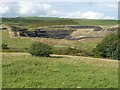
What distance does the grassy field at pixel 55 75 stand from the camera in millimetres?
14609

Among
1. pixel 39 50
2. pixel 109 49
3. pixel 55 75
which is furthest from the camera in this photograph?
pixel 109 49

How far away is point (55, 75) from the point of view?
16.4 metres

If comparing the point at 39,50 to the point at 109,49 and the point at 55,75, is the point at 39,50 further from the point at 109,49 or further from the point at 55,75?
the point at 109,49

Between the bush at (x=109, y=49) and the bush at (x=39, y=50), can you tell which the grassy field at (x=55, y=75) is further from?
the bush at (x=109, y=49)

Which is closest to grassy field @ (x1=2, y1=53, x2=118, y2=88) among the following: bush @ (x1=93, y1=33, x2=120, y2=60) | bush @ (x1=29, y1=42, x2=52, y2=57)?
bush @ (x1=29, y1=42, x2=52, y2=57)

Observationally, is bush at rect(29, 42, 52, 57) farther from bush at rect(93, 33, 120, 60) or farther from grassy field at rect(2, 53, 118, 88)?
bush at rect(93, 33, 120, 60)

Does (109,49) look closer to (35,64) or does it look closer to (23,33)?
(35,64)

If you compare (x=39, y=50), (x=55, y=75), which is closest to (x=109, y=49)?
(x=39, y=50)

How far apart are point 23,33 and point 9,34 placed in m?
7.39

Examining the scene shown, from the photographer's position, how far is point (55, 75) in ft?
53.9

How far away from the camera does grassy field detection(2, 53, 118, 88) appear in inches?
575

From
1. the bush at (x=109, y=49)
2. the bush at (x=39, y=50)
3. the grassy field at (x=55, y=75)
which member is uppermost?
the grassy field at (x=55, y=75)

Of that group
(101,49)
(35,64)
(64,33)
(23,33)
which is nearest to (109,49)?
(101,49)

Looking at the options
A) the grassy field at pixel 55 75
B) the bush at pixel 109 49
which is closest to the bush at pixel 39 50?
the grassy field at pixel 55 75
